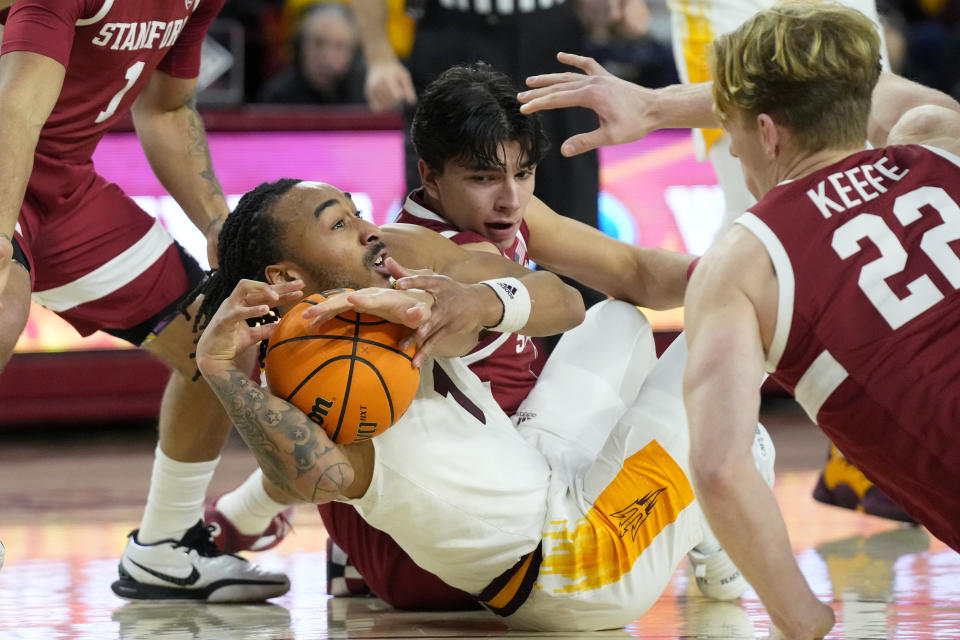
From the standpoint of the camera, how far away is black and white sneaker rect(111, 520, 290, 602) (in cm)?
361

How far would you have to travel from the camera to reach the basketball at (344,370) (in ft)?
8.77

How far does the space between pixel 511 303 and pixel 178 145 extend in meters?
1.53

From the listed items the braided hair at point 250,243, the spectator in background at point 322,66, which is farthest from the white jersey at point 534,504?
the spectator in background at point 322,66

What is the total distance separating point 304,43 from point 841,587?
6.10m

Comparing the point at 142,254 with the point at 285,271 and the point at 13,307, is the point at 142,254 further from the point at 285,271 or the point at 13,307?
the point at 285,271

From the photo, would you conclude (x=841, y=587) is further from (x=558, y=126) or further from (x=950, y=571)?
(x=558, y=126)

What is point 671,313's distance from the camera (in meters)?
7.46

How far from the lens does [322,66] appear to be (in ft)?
27.9

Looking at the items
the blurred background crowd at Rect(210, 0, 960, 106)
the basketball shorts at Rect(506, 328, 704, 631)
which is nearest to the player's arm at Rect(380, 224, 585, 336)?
the basketball shorts at Rect(506, 328, 704, 631)

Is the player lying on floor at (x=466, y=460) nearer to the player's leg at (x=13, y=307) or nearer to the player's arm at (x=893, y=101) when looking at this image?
the player's leg at (x=13, y=307)

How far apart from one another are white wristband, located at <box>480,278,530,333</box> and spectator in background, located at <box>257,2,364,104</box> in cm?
563

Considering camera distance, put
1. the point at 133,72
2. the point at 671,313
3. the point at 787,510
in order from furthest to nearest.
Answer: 1. the point at 671,313
2. the point at 787,510
3. the point at 133,72

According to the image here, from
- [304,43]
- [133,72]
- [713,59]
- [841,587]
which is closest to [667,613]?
[841,587]

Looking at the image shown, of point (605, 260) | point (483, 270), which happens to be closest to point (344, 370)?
point (483, 270)
